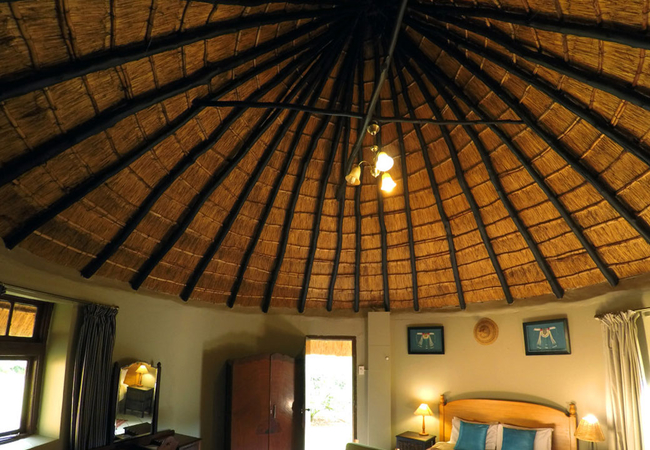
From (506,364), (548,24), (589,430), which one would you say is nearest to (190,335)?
(506,364)

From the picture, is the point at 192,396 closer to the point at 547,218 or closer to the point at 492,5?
the point at 547,218

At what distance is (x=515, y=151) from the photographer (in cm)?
554

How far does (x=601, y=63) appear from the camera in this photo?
411cm

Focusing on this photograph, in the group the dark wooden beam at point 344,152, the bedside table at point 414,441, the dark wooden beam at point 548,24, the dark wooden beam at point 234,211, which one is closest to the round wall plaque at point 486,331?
the bedside table at point 414,441

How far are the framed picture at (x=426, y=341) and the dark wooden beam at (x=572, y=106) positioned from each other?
4.29m

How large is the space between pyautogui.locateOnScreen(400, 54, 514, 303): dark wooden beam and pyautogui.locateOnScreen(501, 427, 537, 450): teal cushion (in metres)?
1.81

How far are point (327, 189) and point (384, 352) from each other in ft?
9.88

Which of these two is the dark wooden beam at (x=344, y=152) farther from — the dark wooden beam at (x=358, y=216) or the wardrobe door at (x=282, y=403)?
the wardrobe door at (x=282, y=403)

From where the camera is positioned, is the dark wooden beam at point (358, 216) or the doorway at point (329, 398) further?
the doorway at point (329, 398)

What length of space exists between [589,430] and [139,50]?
248 inches

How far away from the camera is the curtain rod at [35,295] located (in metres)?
4.54

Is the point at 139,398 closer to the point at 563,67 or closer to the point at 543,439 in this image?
the point at 543,439

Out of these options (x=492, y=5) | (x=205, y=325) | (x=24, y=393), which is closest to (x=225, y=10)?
(x=492, y=5)

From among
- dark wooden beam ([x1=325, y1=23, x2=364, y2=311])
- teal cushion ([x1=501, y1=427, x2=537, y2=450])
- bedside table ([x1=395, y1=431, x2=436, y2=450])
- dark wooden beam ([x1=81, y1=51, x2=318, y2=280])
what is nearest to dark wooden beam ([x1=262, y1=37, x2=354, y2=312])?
dark wooden beam ([x1=325, y1=23, x2=364, y2=311])
